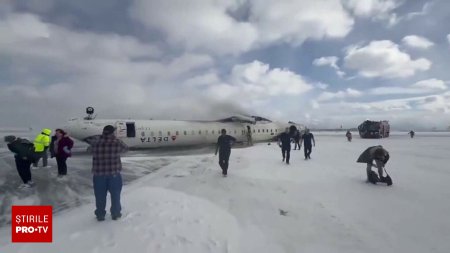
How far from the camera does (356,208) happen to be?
6227 mm

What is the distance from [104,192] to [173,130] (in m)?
21.8

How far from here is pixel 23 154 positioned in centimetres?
820

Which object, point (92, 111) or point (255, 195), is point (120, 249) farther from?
point (92, 111)

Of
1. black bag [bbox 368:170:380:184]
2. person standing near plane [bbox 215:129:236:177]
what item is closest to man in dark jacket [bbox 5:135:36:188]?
person standing near plane [bbox 215:129:236:177]

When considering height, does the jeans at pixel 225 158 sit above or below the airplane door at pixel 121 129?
below

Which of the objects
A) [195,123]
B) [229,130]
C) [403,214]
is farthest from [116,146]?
[229,130]

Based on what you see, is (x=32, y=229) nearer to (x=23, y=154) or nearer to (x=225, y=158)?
(x=23, y=154)

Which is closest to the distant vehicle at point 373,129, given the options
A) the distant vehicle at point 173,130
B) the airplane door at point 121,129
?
the distant vehicle at point 173,130

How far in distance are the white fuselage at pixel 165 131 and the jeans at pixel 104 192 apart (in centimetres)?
1952

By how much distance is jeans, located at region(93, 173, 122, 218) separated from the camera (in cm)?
523

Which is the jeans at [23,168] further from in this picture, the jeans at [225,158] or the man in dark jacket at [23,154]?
the jeans at [225,158]

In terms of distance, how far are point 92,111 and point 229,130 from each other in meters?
15.5

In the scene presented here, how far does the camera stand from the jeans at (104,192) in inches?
206

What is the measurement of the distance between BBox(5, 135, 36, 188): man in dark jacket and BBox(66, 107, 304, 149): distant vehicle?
15.2m
